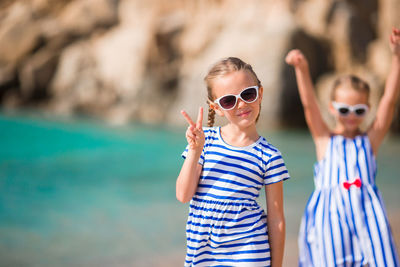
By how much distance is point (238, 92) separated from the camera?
186 cm

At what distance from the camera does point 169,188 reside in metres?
7.54

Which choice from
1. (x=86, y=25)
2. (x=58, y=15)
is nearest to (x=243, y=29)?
(x=86, y=25)

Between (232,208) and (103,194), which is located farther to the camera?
(103,194)

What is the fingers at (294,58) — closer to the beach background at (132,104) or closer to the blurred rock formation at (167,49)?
the beach background at (132,104)

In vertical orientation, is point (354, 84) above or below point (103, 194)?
below

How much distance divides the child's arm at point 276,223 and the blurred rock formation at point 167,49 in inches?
482

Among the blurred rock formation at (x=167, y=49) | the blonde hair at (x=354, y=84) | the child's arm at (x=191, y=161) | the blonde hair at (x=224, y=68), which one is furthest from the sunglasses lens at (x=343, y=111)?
the blurred rock formation at (x=167, y=49)

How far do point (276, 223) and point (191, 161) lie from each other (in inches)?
16.9

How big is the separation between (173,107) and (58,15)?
1017 centimetres

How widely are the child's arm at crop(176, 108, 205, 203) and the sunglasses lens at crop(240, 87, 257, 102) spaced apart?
0.20 m

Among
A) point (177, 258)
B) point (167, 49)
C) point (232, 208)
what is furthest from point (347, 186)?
point (167, 49)

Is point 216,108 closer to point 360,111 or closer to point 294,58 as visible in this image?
point 294,58

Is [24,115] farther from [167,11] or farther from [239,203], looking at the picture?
[239,203]

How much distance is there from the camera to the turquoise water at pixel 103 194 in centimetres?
476
